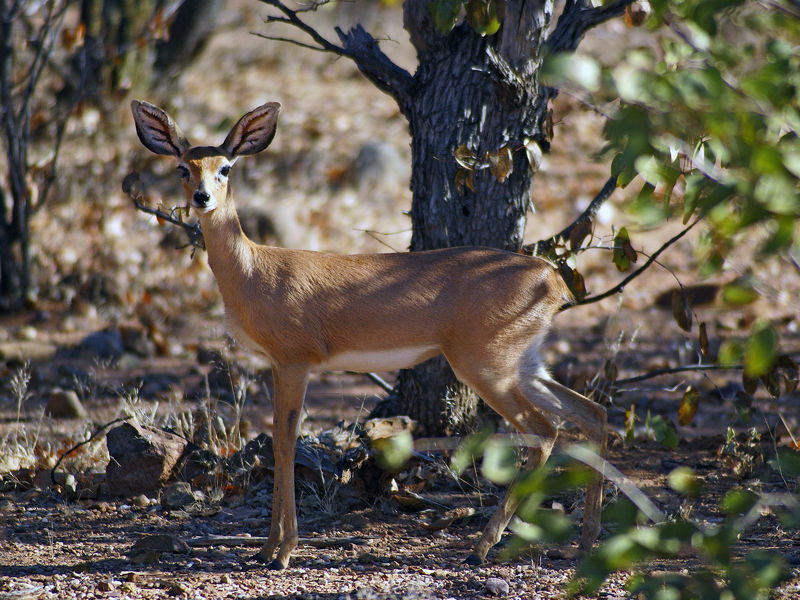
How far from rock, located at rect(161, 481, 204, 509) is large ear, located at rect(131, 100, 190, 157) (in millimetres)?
1913

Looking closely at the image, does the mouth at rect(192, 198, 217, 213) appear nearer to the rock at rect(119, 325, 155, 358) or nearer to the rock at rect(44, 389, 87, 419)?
the rock at rect(44, 389, 87, 419)

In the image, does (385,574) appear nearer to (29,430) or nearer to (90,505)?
(90,505)

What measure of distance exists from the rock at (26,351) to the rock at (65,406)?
3.75 ft

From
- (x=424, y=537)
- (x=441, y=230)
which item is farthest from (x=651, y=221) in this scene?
(x=441, y=230)

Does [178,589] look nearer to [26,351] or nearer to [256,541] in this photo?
[256,541]

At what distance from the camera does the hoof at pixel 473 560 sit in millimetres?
4582

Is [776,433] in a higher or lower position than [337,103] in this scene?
lower

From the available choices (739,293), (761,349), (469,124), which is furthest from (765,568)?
(469,124)

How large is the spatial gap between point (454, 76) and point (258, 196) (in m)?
6.17

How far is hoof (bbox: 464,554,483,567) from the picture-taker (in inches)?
180

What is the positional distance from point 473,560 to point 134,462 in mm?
2128

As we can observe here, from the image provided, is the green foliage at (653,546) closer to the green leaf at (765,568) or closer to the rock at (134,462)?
the green leaf at (765,568)

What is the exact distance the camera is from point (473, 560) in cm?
459

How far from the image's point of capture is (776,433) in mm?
6152
